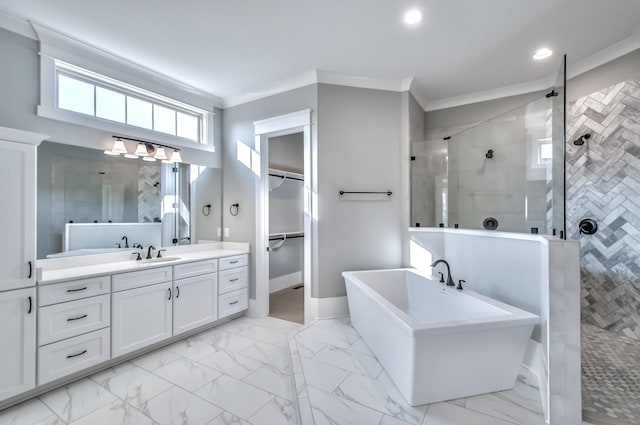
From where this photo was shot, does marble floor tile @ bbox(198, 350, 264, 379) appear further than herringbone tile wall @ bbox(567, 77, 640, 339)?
No

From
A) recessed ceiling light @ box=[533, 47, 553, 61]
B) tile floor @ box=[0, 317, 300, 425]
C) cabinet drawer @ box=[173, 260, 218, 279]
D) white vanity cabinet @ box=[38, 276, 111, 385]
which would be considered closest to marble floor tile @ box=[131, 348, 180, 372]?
tile floor @ box=[0, 317, 300, 425]

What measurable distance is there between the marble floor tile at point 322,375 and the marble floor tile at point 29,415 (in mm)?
1563

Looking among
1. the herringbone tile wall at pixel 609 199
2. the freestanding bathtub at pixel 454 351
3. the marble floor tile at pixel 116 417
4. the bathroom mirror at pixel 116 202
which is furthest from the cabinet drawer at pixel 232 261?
the herringbone tile wall at pixel 609 199

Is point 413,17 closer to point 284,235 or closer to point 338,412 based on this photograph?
point 338,412

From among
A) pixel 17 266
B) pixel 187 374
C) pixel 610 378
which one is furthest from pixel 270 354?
pixel 610 378

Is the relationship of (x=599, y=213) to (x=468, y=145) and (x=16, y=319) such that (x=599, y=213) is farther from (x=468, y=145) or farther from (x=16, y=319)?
(x=16, y=319)

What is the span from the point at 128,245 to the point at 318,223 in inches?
79.1

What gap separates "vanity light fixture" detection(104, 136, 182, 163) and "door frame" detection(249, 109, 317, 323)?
1003mm

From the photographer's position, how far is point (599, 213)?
8.90 feet

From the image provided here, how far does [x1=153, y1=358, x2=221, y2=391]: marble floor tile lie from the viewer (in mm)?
2055

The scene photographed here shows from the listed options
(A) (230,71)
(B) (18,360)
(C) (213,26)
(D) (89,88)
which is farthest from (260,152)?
(B) (18,360)

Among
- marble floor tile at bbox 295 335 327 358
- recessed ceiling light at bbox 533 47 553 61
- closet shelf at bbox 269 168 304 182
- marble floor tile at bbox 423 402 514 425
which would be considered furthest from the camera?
closet shelf at bbox 269 168 304 182

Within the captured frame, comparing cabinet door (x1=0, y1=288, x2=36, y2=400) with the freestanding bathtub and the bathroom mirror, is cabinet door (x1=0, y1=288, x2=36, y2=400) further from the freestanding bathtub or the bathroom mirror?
the freestanding bathtub

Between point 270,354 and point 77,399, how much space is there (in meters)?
1.38
